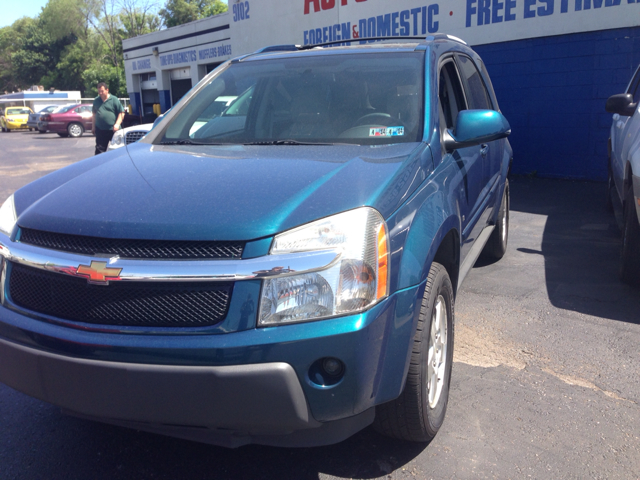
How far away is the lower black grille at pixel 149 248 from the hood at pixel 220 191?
0.08 ft

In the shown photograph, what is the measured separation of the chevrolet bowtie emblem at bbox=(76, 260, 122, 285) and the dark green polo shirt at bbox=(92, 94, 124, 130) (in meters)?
8.95

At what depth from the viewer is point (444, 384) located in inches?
106

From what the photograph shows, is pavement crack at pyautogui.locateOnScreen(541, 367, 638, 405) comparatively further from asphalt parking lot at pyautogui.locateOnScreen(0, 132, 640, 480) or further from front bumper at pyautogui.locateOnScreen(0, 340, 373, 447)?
front bumper at pyautogui.locateOnScreen(0, 340, 373, 447)

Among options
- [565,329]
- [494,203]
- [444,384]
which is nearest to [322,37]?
[494,203]

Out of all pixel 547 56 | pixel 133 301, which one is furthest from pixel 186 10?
pixel 133 301

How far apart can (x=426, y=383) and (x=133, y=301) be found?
3.91 feet

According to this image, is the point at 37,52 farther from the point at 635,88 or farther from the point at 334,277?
the point at 334,277

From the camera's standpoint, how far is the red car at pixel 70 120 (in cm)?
2705

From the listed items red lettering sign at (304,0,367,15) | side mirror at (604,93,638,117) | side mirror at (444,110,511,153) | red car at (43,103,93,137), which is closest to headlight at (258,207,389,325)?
side mirror at (444,110,511,153)

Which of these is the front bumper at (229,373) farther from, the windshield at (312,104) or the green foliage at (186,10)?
the green foliage at (186,10)

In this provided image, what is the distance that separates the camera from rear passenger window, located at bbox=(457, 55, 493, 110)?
402cm

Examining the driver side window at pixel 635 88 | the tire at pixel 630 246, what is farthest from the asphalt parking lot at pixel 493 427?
the driver side window at pixel 635 88

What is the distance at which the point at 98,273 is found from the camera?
1.97 metres

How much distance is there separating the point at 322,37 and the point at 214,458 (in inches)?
535
